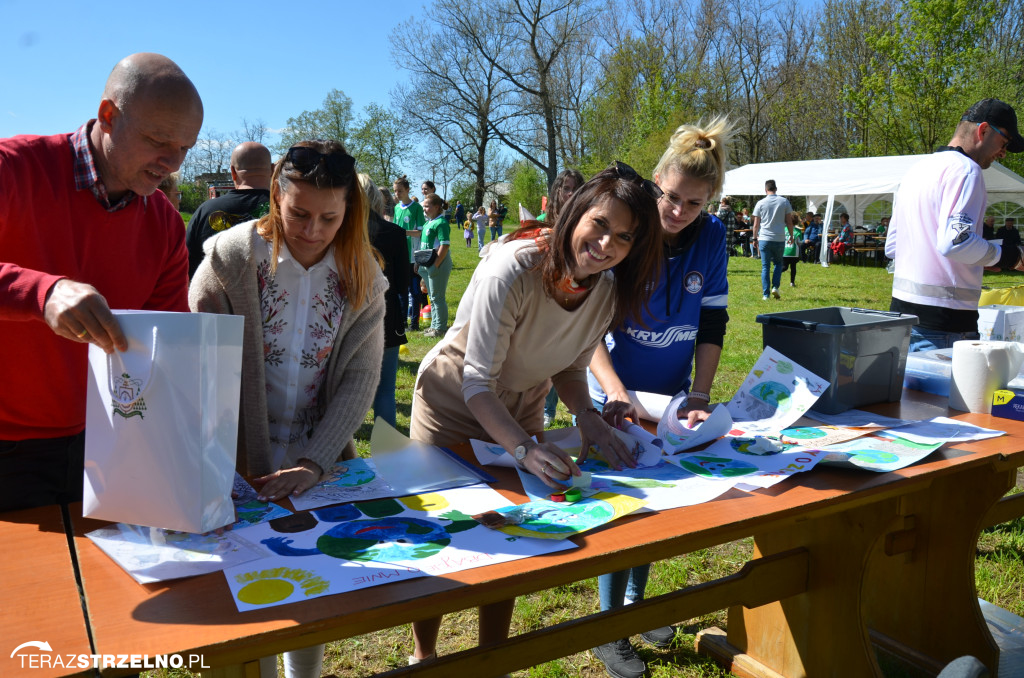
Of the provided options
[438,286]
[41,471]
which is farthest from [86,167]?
[438,286]

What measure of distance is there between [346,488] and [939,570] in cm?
191

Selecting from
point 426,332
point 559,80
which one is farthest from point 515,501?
point 559,80

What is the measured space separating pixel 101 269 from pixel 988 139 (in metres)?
3.00

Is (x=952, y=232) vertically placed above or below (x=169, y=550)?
above

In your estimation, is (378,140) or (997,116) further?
(378,140)

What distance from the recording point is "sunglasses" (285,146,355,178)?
1524 millimetres

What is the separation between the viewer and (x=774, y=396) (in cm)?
213

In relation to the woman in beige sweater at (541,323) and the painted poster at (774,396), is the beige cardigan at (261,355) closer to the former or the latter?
the woman in beige sweater at (541,323)

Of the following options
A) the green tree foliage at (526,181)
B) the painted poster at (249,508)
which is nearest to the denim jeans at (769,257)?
the painted poster at (249,508)

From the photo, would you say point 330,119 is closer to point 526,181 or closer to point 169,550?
point 526,181

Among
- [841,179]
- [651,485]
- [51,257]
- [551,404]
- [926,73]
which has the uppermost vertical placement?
[926,73]

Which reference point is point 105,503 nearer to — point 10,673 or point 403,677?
point 10,673

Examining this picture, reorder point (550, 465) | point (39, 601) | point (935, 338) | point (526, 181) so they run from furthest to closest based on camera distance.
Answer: point (526, 181) < point (935, 338) < point (550, 465) < point (39, 601)

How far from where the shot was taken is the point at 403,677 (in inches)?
57.5
